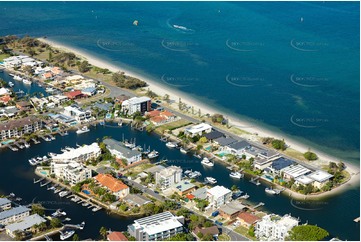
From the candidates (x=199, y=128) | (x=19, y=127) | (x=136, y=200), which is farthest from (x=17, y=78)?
(x=136, y=200)

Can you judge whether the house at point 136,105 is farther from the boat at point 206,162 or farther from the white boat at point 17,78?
the white boat at point 17,78

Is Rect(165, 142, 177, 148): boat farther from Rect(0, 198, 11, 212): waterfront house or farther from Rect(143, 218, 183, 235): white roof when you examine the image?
Rect(0, 198, 11, 212): waterfront house

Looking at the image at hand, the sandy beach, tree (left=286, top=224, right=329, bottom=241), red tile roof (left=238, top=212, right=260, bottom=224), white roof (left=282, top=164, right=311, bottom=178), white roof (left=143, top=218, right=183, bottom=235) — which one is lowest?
the sandy beach

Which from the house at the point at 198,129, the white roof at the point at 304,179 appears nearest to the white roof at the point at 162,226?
the white roof at the point at 304,179

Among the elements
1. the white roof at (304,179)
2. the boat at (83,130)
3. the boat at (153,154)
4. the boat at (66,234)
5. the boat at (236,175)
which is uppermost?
the white roof at (304,179)

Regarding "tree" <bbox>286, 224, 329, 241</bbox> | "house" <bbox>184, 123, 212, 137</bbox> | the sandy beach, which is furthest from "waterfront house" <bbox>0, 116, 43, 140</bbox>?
"tree" <bbox>286, 224, 329, 241</bbox>

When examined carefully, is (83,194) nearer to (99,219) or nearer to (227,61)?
(99,219)

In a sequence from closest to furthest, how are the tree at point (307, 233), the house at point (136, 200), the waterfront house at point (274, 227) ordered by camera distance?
1. the tree at point (307, 233)
2. the waterfront house at point (274, 227)
3. the house at point (136, 200)
